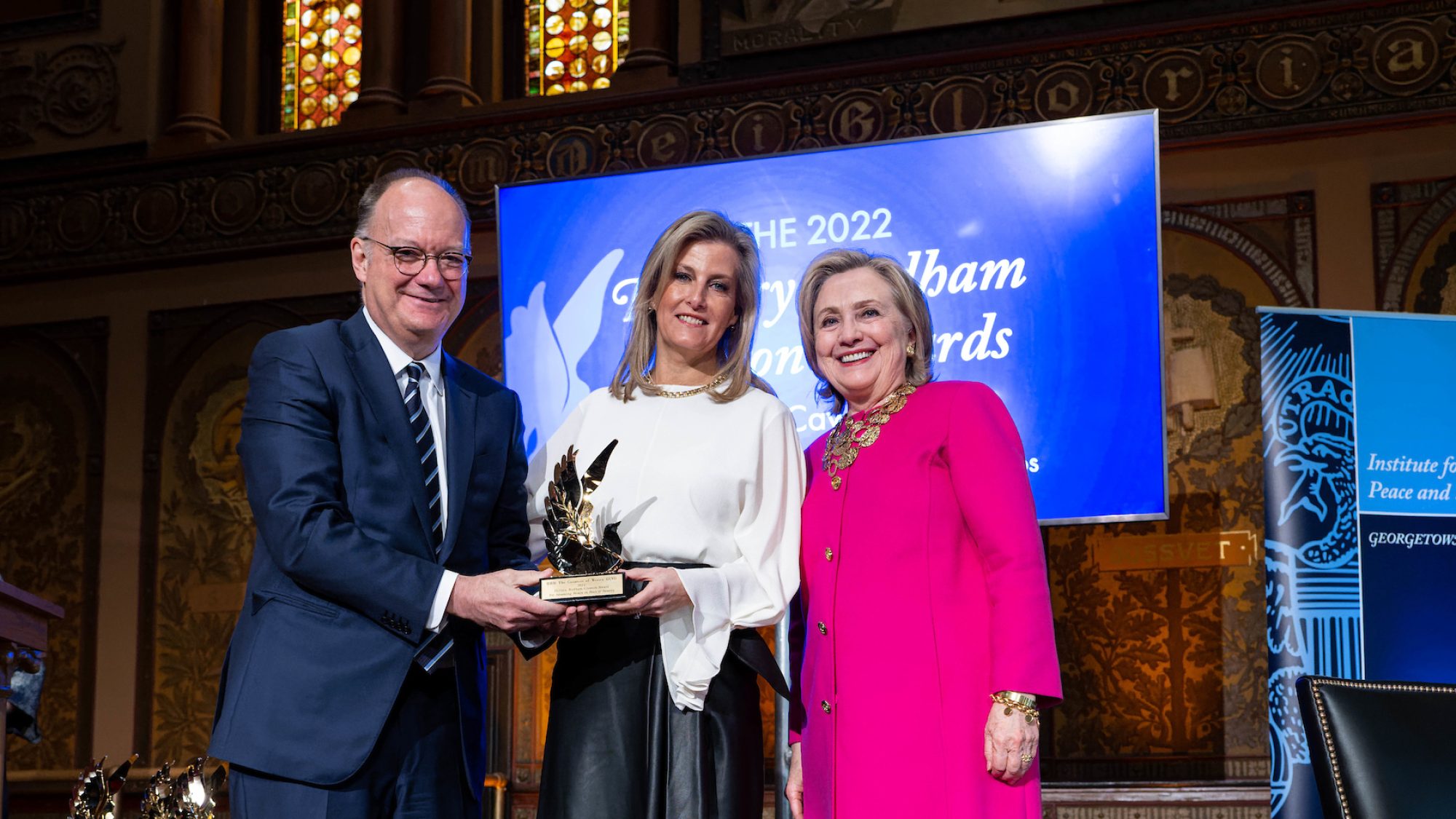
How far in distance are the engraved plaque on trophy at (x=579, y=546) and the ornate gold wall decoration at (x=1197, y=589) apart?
3074 mm

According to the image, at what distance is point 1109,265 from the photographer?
4293mm

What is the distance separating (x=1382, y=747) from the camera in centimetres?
217

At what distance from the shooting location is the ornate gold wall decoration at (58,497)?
20.8 ft

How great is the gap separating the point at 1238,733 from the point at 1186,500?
2.54 feet

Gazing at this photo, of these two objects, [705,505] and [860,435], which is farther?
[860,435]

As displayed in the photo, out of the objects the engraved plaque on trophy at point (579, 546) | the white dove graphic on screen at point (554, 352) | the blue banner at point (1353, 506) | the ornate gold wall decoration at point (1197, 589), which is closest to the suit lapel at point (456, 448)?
A: the engraved plaque on trophy at point (579, 546)

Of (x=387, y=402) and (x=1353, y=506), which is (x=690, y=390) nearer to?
(x=387, y=402)

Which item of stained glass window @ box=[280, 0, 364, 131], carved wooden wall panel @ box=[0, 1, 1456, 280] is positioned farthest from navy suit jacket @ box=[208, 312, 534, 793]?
stained glass window @ box=[280, 0, 364, 131]

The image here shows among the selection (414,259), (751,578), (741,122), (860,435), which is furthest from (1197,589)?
(414,259)

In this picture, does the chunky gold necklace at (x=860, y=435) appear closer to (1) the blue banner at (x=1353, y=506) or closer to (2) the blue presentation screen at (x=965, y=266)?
(2) the blue presentation screen at (x=965, y=266)

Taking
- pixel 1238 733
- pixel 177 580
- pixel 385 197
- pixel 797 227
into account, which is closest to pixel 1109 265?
pixel 797 227

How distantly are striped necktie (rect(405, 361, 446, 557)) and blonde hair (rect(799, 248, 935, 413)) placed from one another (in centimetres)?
71

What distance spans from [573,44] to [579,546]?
4509mm

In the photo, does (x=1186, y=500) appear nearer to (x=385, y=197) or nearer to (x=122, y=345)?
(x=385, y=197)
